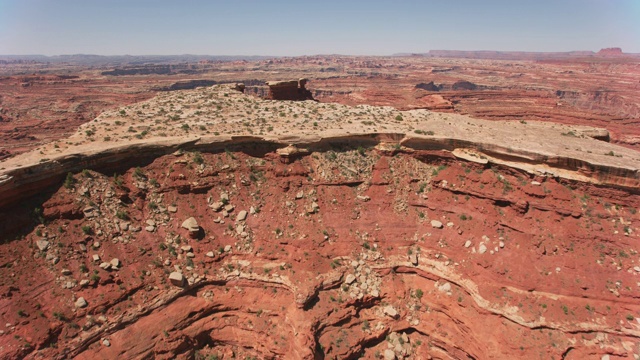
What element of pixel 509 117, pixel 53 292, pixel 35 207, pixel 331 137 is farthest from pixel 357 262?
pixel 509 117

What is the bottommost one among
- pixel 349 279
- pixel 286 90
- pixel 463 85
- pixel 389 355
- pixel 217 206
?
pixel 389 355

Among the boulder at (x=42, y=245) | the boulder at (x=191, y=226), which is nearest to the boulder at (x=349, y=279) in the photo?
the boulder at (x=191, y=226)

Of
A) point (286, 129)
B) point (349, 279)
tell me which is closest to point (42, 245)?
point (286, 129)

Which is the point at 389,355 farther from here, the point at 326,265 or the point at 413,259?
the point at 326,265

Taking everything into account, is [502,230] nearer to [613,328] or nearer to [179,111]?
[613,328]

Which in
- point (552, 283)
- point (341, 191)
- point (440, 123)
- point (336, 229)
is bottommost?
point (552, 283)

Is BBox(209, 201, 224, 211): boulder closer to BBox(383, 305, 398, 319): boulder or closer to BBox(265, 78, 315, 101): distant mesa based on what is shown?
BBox(383, 305, 398, 319): boulder
